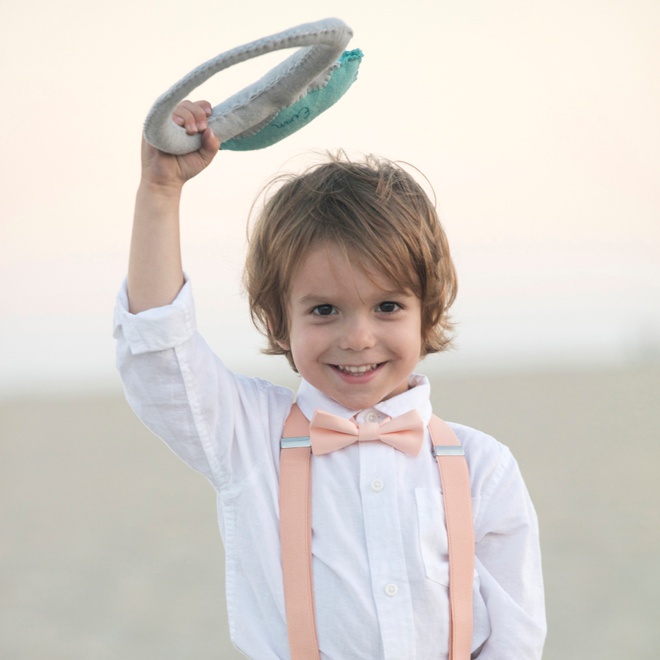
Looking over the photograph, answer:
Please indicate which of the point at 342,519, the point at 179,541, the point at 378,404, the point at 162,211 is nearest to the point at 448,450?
the point at 378,404

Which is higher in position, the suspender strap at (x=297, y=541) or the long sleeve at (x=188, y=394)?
the long sleeve at (x=188, y=394)

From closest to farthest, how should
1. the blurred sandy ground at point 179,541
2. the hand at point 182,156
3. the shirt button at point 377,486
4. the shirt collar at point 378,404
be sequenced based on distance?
Answer: the hand at point 182,156, the shirt button at point 377,486, the shirt collar at point 378,404, the blurred sandy ground at point 179,541

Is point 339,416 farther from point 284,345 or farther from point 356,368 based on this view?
point 284,345

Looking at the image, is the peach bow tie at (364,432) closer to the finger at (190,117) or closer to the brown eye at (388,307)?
the brown eye at (388,307)

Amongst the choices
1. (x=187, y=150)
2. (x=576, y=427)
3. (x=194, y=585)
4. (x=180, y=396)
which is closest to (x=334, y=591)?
(x=180, y=396)

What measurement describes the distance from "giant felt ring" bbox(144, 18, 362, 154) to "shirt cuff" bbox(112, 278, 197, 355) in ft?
0.99

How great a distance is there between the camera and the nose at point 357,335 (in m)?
2.33

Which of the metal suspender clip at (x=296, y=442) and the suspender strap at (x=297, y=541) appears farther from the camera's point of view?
the metal suspender clip at (x=296, y=442)

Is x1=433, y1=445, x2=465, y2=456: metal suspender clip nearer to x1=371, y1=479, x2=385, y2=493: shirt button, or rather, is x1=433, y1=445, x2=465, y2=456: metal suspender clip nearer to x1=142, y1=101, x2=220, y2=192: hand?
x1=371, y1=479, x2=385, y2=493: shirt button

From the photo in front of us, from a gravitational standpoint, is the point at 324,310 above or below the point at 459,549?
above

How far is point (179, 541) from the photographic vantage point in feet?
26.3

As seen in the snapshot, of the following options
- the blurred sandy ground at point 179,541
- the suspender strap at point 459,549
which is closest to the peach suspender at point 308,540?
the suspender strap at point 459,549

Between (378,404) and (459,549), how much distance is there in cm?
36

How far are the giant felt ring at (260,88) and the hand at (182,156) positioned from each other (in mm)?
16
